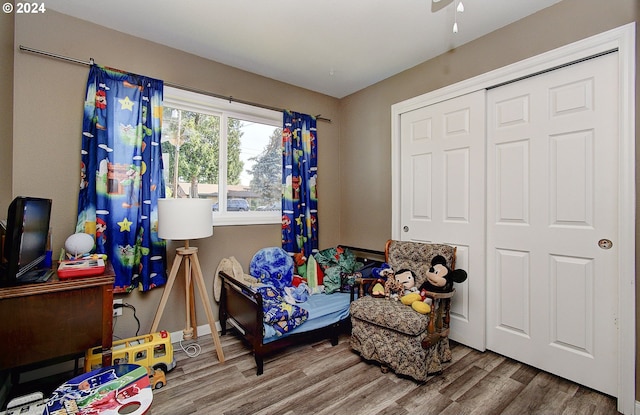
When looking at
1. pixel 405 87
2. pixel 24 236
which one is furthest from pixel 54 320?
pixel 405 87

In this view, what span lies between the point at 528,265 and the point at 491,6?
1936 millimetres

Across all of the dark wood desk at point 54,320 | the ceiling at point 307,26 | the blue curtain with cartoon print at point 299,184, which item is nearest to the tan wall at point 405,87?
the ceiling at point 307,26

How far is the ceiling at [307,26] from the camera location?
2115 mm

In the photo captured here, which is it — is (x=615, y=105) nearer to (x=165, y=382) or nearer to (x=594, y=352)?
(x=594, y=352)

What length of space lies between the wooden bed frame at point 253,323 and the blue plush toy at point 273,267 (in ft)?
1.13

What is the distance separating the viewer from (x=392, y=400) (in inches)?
74.3

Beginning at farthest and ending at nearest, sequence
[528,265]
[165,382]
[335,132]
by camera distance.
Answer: [335,132]
[528,265]
[165,382]

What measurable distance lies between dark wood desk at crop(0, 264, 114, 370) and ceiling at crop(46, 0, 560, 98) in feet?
6.36

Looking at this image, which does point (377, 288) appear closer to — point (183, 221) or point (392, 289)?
point (392, 289)

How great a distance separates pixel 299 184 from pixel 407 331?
1981mm

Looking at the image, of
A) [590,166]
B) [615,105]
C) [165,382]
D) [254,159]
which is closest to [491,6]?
[615,105]

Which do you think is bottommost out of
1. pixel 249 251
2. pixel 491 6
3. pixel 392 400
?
pixel 392 400

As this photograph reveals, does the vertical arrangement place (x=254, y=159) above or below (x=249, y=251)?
above

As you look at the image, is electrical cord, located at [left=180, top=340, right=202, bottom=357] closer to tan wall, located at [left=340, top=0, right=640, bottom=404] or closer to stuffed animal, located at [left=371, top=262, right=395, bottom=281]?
stuffed animal, located at [left=371, top=262, right=395, bottom=281]
